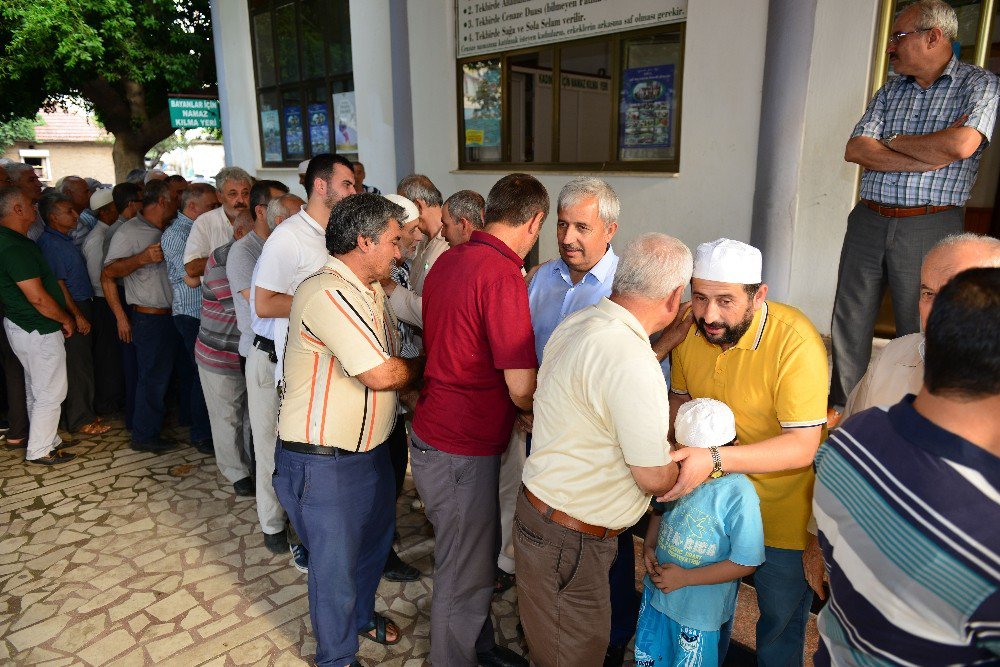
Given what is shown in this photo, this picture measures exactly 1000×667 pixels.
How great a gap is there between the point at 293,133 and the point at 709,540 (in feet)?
32.6

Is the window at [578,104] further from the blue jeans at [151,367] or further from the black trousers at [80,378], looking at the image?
the black trousers at [80,378]

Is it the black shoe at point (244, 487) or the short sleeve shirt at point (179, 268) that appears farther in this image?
the short sleeve shirt at point (179, 268)

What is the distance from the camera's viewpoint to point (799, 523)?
215 centimetres

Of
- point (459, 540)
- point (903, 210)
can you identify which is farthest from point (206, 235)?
point (903, 210)

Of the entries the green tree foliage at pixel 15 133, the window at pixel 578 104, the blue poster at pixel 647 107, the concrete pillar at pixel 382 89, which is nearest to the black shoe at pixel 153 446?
the window at pixel 578 104

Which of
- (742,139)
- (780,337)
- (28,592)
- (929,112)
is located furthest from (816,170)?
(28,592)

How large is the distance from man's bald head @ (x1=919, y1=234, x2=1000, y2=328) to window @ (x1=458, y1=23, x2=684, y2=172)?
391cm

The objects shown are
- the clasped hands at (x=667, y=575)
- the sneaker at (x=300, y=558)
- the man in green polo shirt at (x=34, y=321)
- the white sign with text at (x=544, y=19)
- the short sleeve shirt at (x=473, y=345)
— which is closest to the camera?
the clasped hands at (x=667, y=575)

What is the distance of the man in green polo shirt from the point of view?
4.55m

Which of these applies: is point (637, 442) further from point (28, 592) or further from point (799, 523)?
point (28, 592)

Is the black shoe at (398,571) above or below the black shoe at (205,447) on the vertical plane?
above

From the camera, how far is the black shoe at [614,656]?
2.70 metres

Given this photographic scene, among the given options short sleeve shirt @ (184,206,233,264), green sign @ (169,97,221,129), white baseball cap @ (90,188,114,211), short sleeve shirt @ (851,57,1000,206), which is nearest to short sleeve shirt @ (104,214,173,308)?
short sleeve shirt @ (184,206,233,264)

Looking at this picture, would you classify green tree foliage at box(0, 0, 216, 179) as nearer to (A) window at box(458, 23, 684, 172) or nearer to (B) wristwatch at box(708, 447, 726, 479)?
(A) window at box(458, 23, 684, 172)
